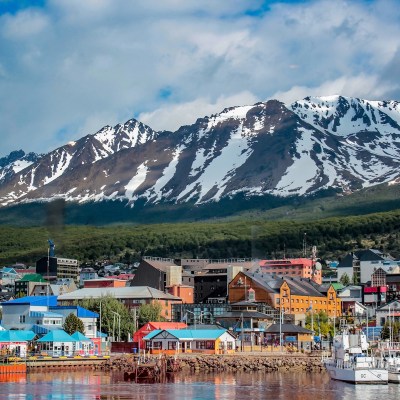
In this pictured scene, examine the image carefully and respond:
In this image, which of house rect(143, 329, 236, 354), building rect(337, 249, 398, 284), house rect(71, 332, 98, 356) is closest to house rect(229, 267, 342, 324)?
house rect(143, 329, 236, 354)

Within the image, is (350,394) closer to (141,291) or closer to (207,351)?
(207,351)

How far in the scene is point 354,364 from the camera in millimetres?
78875

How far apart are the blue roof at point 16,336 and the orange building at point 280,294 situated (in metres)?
41.6

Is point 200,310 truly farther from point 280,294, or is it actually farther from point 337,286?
point 337,286

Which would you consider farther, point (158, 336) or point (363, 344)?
point (158, 336)

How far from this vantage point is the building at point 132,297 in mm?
130250

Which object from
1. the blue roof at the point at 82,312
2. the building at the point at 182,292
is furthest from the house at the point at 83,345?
the building at the point at 182,292

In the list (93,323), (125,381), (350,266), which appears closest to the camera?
(125,381)

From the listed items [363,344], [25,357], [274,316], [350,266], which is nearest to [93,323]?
[25,357]

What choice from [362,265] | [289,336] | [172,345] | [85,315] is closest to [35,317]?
[85,315]

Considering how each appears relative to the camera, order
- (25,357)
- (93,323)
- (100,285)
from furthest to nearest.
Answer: (100,285), (93,323), (25,357)

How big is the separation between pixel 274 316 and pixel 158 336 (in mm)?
29885

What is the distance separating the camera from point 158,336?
334 feet

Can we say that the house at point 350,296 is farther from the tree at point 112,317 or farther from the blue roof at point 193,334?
the blue roof at point 193,334
